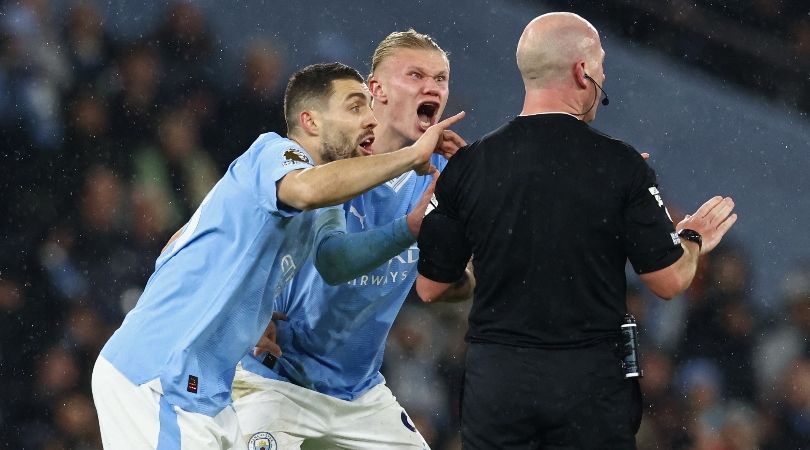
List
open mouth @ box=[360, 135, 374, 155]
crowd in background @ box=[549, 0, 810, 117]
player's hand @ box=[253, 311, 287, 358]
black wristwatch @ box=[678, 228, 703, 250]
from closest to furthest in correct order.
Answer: black wristwatch @ box=[678, 228, 703, 250] < open mouth @ box=[360, 135, 374, 155] < player's hand @ box=[253, 311, 287, 358] < crowd in background @ box=[549, 0, 810, 117]

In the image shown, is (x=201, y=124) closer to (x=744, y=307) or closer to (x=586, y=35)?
(x=744, y=307)

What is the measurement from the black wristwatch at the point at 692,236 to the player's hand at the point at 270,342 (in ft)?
4.74

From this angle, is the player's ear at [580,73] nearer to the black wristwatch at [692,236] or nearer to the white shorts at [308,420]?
the black wristwatch at [692,236]

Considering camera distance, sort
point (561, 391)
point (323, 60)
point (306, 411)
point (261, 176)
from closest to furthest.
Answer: point (561, 391) < point (261, 176) < point (306, 411) < point (323, 60)

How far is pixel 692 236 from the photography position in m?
3.30

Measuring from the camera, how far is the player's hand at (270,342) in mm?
3982

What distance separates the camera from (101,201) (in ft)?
22.8

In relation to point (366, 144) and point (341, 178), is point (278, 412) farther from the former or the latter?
point (341, 178)

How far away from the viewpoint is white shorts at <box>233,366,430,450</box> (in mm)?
4098

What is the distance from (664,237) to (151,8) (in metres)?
5.16

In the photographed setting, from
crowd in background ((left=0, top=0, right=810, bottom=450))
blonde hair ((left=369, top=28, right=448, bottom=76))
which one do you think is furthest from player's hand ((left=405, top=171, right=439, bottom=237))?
crowd in background ((left=0, top=0, right=810, bottom=450))

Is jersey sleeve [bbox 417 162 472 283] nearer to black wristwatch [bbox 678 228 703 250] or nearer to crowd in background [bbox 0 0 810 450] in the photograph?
black wristwatch [bbox 678 228 703 250]

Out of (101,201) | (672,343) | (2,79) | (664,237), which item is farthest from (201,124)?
(664,237)

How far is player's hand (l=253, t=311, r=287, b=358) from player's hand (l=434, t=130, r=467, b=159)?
3.13 ft
